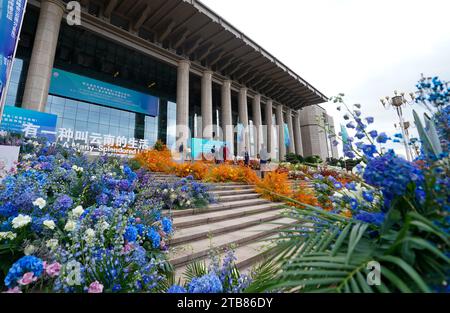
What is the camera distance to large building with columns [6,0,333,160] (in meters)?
13.6

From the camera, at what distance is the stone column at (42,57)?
10.5 meters

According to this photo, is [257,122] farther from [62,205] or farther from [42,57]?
[62,205]

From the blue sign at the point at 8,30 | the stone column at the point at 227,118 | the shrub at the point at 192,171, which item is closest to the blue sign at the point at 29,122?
the blue sign at the point at 8,30

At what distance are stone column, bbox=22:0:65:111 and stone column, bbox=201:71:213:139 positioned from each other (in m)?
11.3

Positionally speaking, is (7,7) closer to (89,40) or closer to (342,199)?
(342,199)

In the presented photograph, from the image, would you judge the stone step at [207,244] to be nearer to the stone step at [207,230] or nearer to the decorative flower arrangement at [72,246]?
the stone step at [207,230]

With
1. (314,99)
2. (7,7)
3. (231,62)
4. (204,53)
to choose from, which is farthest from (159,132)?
(314,99)

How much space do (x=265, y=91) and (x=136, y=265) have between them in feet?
97.6

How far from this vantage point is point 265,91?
Result: 28453 millimetres

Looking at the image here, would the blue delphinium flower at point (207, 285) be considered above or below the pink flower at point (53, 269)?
below

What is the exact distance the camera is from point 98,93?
16422mm

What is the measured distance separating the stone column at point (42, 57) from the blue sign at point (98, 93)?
163 inches

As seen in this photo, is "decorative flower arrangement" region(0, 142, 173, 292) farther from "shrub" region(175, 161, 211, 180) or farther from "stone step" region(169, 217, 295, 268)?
"shrub" region(175, 161, 211, 180)

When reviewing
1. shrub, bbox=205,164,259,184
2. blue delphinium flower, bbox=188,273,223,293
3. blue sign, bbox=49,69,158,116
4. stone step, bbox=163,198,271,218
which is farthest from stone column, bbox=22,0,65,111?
blue delphinium flower, bbox=188,273,223,293
